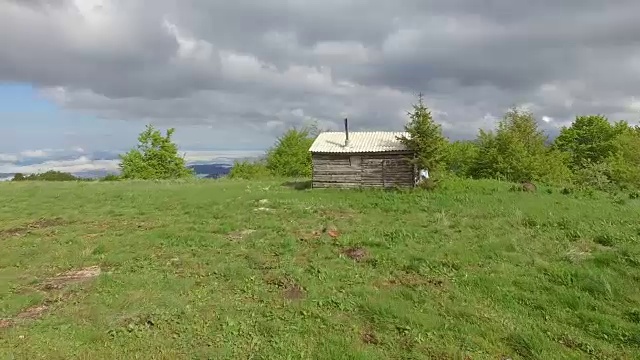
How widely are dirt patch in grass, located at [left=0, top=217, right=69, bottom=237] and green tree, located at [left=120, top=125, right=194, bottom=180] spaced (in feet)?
157

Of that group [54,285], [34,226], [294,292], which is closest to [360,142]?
[34,226]

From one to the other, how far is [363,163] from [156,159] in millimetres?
47732

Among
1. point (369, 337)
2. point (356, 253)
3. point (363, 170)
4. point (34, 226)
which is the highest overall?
point (363, 170)

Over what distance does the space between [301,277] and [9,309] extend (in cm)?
729

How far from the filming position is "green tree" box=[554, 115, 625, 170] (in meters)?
65.9

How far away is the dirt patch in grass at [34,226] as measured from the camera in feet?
70.5

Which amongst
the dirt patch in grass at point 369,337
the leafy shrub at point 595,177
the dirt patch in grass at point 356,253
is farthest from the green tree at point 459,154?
the dirt patch in grass at point 369,337

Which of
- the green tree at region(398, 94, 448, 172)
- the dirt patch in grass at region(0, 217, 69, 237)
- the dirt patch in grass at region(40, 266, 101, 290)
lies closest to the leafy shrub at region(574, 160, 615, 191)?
the green tree at region(398, 94, 448, 172)

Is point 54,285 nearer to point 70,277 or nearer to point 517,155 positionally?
point 70,277

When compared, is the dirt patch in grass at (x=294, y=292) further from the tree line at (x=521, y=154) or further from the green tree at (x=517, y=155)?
the green tree at (x=517, y=155)

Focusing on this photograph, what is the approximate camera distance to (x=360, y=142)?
37.1 m

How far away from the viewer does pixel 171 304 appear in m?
11.2

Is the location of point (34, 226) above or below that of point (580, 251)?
above

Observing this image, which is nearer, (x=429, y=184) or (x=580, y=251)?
(x=580, y=251)
